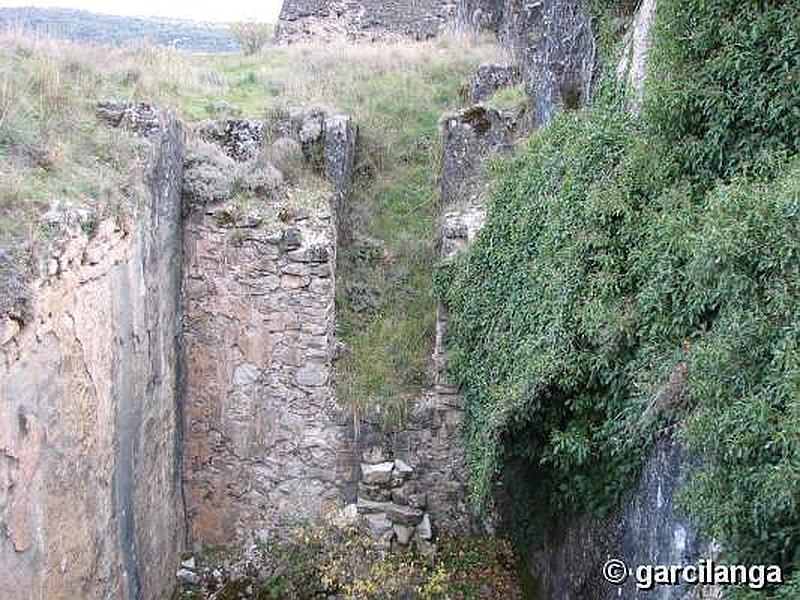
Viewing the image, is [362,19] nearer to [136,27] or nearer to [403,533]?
[403,533]

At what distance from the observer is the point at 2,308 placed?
498 cm

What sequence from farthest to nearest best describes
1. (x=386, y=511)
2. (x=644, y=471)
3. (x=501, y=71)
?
(x=501, y=71) < (x=386, y=511) < (x=644, y=471)

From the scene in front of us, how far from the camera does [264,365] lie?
886cm

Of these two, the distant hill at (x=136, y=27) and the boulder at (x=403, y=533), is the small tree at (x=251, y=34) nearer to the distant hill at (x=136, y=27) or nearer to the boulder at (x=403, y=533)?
the distant hill at (x=136, y=27)

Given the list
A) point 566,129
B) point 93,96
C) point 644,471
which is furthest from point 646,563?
point 93,96

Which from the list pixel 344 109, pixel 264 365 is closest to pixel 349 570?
pixel 264 365

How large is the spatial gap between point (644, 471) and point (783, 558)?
5.28ft

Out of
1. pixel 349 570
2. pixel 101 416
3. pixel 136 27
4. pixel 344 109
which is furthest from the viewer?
pixel 136 27

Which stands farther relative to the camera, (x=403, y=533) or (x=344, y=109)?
(x=344, y=109)

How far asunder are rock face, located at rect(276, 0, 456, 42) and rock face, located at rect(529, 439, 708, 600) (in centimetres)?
1272

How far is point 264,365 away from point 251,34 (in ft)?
34.1

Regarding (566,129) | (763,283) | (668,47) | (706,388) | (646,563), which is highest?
(668,47)

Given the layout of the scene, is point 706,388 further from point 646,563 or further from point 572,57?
point 572,57

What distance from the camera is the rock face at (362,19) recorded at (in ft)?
56.2
